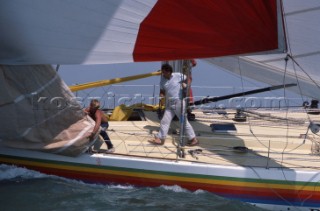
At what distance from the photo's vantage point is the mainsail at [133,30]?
508 cm

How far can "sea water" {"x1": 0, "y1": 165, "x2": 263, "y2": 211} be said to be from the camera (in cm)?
516

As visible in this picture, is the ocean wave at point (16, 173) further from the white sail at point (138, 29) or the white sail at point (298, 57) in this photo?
the white sail at point (298, 57)

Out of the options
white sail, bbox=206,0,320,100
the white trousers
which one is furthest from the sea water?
white sail, bbox=206,0,320,100

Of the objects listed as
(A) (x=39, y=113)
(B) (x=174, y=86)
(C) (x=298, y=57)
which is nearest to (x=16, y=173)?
(A) (x=39, y=113)

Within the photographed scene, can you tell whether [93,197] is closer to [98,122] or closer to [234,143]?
[98,122]

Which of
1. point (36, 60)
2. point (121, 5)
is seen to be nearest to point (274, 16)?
point (121, 5)

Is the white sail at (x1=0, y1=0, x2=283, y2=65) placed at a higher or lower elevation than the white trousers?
higher

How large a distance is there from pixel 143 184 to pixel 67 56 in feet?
5.03

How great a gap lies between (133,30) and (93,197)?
1.69 metres

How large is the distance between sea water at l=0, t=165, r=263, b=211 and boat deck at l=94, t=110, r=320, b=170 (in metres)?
0.39

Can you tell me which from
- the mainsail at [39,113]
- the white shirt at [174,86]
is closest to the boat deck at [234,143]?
the mainsail at [39,113]

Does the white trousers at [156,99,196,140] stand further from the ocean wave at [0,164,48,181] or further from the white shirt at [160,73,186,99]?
the ocean wave at [0,164,48,181]

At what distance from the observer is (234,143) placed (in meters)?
6.23

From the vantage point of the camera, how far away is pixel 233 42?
17.2 ft
